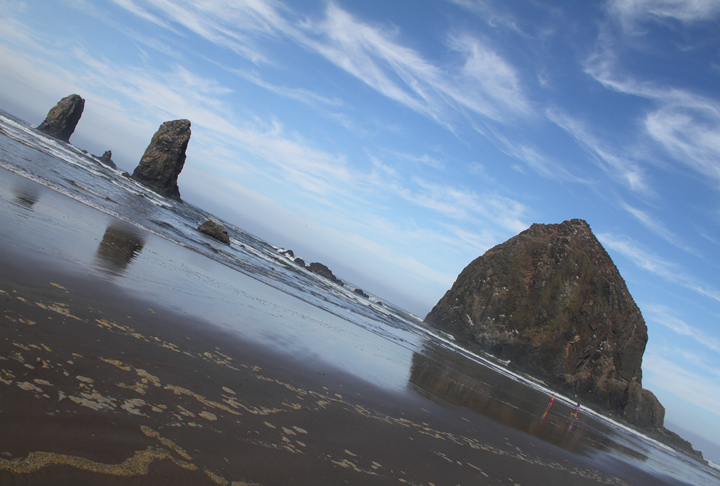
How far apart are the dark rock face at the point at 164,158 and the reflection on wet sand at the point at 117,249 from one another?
3758 cm

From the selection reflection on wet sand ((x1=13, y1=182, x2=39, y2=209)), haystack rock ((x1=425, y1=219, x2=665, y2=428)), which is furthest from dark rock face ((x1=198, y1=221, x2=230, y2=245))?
haystack rock ((x1=425, y1=219, x2=665, y2=428))

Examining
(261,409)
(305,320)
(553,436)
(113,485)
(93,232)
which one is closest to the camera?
(113,485)

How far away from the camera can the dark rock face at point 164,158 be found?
45906 mm

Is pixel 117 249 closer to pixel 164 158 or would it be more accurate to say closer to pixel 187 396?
pixel 187 396

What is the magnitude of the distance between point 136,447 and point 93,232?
10232 millimetres

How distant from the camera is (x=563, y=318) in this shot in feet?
167

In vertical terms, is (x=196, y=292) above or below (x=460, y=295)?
below

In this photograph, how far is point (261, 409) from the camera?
14.2 feet

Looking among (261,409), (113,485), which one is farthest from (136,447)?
(261,409)

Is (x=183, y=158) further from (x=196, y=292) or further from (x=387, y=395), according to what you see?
(x=387, y=395)

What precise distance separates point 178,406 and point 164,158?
5043 cm

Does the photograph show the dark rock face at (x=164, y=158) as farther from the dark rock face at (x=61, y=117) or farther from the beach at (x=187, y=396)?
the beach at (x=187, y=396)

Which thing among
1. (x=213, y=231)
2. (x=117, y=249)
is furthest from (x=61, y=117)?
(x=117, y=249)

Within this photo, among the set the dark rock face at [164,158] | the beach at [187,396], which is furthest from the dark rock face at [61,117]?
the beach at [187,396]
